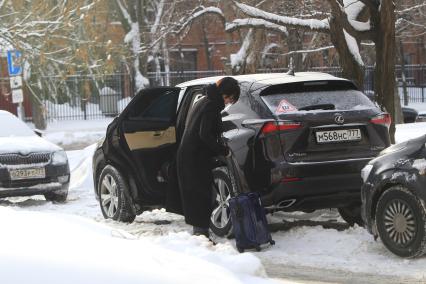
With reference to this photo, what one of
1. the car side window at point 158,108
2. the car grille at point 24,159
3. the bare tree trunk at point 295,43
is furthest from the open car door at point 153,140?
the bare tree trunk at point 295,43

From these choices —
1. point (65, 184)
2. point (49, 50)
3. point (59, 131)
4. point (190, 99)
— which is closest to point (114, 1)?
point (59, 131)

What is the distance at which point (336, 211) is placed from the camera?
31.6ft

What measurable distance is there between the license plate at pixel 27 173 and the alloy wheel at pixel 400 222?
6860 mm

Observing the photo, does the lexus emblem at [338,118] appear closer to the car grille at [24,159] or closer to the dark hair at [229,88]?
the dark hair at [229,88]

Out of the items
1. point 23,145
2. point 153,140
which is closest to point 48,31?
point 23,145

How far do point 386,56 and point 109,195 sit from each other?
514 cm

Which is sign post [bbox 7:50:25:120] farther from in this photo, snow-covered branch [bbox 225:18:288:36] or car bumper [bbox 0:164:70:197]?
car bumper [bbox 0:164:70:197]

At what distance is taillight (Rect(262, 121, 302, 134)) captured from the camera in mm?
7758

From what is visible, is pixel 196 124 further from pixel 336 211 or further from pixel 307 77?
pixel 336 211

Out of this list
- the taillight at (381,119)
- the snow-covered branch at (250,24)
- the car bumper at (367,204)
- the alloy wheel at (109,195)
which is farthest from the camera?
the snow-covered branch at (250,24)

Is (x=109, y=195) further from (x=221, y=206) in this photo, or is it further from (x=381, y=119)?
(x=381, y=119)

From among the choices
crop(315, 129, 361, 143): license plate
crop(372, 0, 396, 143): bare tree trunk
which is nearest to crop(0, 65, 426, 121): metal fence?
crop(372, 0, 396, 143): bare tree trunk

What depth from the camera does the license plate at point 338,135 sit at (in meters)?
7.87

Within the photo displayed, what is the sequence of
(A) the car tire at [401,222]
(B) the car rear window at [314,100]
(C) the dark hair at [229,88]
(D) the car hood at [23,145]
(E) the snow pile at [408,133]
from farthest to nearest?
(E) the snow pile at [408,133] < (D) the car hood at [23,145] < (B) the car rear window at [314,100] < (C) the dark hair at [229,88] < (A) the car tire at [401,222]
